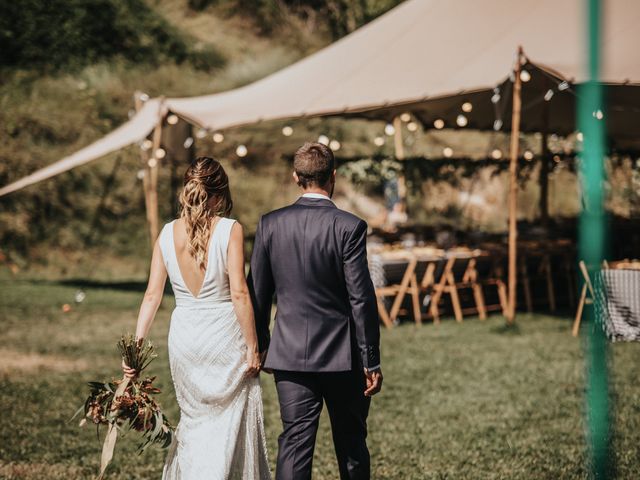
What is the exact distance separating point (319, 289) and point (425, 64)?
22.1ft

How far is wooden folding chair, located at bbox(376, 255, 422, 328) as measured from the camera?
28.5 feet

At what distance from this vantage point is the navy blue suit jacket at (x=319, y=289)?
9.69ft

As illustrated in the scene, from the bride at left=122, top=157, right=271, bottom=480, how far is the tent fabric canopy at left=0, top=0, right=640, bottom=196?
5.39 metres

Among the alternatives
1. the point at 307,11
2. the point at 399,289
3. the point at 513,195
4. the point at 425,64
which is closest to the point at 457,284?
the point at 399,289

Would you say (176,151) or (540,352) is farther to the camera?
(176,151)

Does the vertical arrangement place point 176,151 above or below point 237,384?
above

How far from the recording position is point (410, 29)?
409 inches

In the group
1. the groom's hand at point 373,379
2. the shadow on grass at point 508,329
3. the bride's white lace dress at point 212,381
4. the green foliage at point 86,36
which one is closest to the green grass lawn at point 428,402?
the shadow on grass at point 508,329

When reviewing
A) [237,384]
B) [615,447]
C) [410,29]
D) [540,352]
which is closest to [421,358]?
[540,352]

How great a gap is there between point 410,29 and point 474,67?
193cm

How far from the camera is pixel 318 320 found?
300cm

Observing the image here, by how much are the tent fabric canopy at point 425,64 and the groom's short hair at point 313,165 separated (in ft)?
17.1

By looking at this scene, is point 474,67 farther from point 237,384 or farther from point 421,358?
point 237,384

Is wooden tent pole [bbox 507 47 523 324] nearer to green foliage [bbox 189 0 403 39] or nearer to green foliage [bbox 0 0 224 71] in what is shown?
green foliage [bbox 0 0 224 71]
